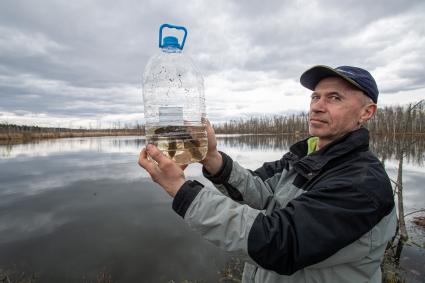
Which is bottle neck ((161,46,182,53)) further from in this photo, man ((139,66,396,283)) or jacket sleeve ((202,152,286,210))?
jacket sleeve ((202,152,286,210))

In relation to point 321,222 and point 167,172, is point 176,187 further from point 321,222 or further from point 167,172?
point 321,222

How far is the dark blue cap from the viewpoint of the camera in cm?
183

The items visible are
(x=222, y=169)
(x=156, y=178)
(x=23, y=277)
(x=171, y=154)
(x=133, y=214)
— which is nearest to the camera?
(x=156, y=178)

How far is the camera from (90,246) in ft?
24.2

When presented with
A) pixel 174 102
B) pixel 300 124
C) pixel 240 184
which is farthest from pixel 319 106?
pixel 300 124

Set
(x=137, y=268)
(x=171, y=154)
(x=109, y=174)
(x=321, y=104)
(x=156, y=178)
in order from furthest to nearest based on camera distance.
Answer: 1. (x=109, y=174)
2. (x=137, y=268)
3. (x=321, y=104)
4. (x=171, y=154)
5. (x=156, y=178)

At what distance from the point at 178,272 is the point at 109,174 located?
12131 millimetres

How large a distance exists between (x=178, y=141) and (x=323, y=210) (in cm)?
104

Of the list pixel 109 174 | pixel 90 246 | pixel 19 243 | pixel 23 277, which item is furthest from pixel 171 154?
pixel 109 174

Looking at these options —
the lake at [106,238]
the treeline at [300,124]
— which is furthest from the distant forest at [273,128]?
the lake at [106,238]

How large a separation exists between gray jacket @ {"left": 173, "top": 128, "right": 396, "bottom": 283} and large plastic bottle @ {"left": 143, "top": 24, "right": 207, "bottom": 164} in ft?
1.34

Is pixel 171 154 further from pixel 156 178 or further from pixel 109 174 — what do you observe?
pixel 109 174

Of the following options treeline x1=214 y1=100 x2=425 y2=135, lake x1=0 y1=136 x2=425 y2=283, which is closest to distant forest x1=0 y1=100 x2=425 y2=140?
treeline x1=214 y1=100 x2=425 y2=135

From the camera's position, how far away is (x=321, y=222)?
4.21ft
